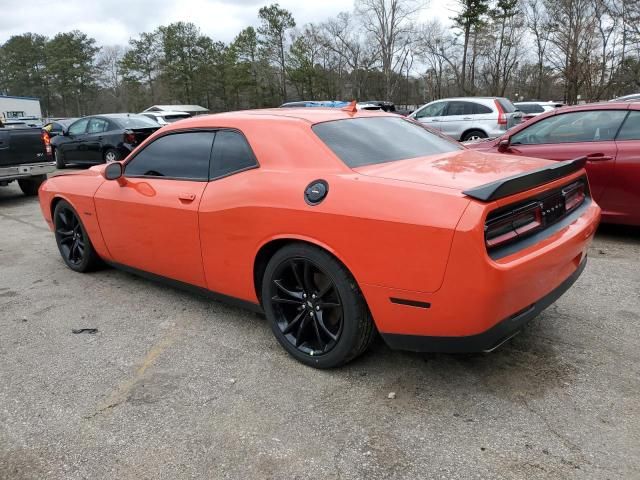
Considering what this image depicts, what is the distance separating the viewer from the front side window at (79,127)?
45.4 ft

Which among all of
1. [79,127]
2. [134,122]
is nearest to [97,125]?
[79,127]

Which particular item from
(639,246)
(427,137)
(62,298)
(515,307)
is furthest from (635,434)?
(62,298)

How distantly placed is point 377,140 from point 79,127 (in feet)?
42.9

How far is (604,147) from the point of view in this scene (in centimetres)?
516

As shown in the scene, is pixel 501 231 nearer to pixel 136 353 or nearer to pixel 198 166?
pixel 198 166

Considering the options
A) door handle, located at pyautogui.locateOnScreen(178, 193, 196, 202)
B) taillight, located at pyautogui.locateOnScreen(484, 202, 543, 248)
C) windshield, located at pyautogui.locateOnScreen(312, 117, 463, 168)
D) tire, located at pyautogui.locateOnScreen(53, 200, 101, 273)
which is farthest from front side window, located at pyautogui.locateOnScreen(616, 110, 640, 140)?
tire, located at pyautogui.locateOnScreen(53, 200, 101, 273)

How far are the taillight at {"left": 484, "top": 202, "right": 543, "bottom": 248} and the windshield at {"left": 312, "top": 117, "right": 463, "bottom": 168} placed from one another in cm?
83

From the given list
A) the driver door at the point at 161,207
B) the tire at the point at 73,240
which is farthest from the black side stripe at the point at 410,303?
the tire at the point at 73,240

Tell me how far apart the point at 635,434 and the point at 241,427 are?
5.86ft

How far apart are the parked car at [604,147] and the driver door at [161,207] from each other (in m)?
3.78

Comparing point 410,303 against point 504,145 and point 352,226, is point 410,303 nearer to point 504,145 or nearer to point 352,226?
point 352,226

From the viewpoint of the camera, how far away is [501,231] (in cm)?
238

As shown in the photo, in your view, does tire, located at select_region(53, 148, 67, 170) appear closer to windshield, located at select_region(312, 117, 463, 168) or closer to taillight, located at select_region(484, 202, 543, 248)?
windshield, located at select_region(312, 117, 463, 168)

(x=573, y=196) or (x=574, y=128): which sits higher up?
(x=574, y=128)
